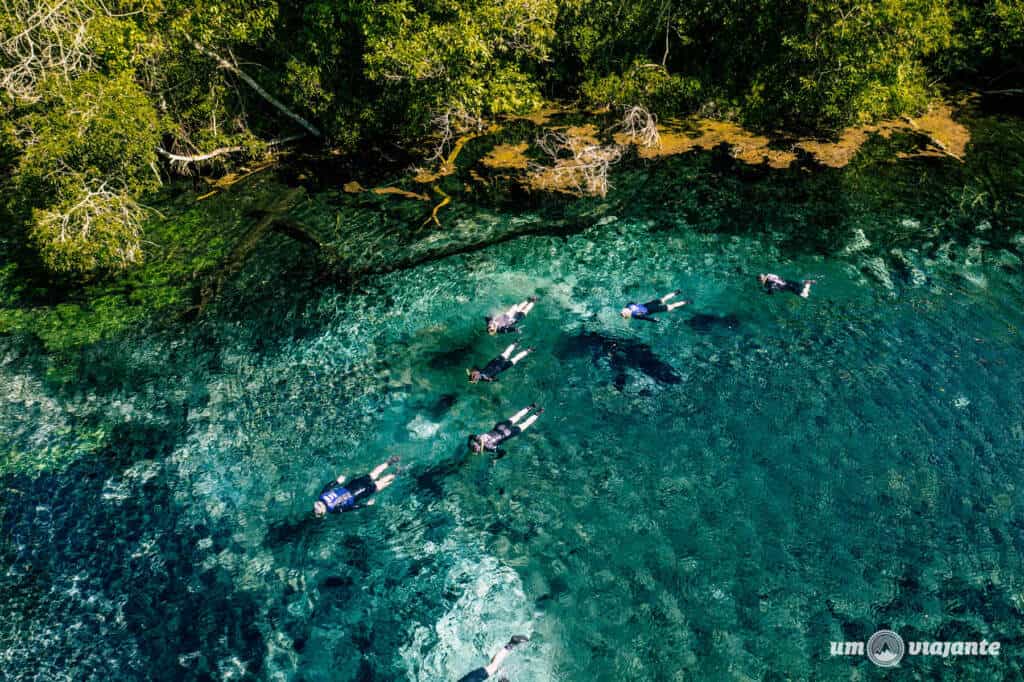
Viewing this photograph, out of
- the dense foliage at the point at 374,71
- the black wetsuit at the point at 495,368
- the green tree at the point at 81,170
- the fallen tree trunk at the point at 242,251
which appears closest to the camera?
the black wetsuit at the point at 495,368

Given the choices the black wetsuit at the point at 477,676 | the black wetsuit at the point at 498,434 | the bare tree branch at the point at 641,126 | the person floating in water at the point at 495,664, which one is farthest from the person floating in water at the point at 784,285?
the black wetsuit at the point at 477,676

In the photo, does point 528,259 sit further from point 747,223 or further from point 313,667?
point 313,667

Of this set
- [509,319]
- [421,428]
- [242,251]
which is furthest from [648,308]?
[242,251]

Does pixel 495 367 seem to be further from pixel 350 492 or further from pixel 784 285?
pixel 784 285

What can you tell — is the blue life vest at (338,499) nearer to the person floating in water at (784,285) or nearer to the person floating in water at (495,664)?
the person floating in water at (495,664)

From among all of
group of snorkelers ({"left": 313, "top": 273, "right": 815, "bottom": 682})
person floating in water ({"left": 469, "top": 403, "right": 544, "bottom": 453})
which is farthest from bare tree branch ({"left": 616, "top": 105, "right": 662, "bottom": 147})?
person floating in water ({"left": 469, "top": 403, "right": 544, "bottom": 453})

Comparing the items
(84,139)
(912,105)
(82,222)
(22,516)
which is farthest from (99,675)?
(912,105)

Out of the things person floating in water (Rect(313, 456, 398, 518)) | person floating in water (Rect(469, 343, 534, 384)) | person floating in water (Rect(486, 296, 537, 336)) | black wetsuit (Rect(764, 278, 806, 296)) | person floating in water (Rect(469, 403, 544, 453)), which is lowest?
person floating in water (Rect(313, 456, 398, 518))

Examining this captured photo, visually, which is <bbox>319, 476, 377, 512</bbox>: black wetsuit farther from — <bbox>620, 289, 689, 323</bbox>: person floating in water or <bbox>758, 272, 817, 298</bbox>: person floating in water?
<bbox>758, 272, 817, 298</bbox>: person floating in water
